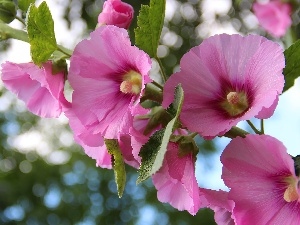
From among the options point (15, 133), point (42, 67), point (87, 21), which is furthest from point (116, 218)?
point (42, 67)

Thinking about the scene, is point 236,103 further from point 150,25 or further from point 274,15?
point 274,15

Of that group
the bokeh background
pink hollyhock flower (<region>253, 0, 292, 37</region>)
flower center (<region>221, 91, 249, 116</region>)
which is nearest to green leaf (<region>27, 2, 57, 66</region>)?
flower center (<region>221, 91, 249, 116</region>)

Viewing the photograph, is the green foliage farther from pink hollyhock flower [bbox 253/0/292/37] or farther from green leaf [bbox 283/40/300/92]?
pink hollyhock flower [bbox 253/0/292/37]

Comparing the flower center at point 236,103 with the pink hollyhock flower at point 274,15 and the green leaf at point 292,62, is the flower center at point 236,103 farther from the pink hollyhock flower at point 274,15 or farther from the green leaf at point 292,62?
the pink hollyhock flower at point 274,15

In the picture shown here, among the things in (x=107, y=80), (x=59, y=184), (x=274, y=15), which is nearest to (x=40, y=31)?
(x=107, y=80)

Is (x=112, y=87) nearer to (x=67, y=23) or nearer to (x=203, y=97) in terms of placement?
(x=203, y=97)

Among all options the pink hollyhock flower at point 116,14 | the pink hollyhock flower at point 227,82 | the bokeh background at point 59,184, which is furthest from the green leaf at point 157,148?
the bokeh background at point 59,184
